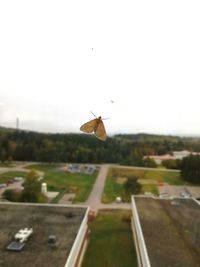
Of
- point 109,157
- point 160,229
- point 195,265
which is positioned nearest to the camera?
point 195,265

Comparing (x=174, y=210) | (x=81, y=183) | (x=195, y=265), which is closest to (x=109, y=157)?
(x=81, y=183)

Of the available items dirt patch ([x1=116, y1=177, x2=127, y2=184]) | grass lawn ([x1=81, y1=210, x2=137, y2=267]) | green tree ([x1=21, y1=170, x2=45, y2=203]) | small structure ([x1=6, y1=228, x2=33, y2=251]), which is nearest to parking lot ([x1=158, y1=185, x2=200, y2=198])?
dirt patch ([x1=116, y1=177, x2=127, y2=184])

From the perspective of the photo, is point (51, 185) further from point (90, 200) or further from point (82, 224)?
A: point (82, 224)

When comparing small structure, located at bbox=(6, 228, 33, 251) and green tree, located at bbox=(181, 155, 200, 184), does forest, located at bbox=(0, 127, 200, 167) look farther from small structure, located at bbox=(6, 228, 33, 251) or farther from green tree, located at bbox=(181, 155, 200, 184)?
small structure, located at bbox=(6, 228, 33, 251)

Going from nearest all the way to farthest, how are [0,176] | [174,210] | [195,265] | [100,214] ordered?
[195,265] < [174,210] < [100,214] < [0,176]

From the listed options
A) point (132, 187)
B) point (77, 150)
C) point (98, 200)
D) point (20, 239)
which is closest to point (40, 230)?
point (20, 239)

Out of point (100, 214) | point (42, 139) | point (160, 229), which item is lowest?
point (100, 214)

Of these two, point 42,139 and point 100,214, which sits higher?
point 42,139

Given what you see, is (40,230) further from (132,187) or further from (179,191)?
(179,191)
